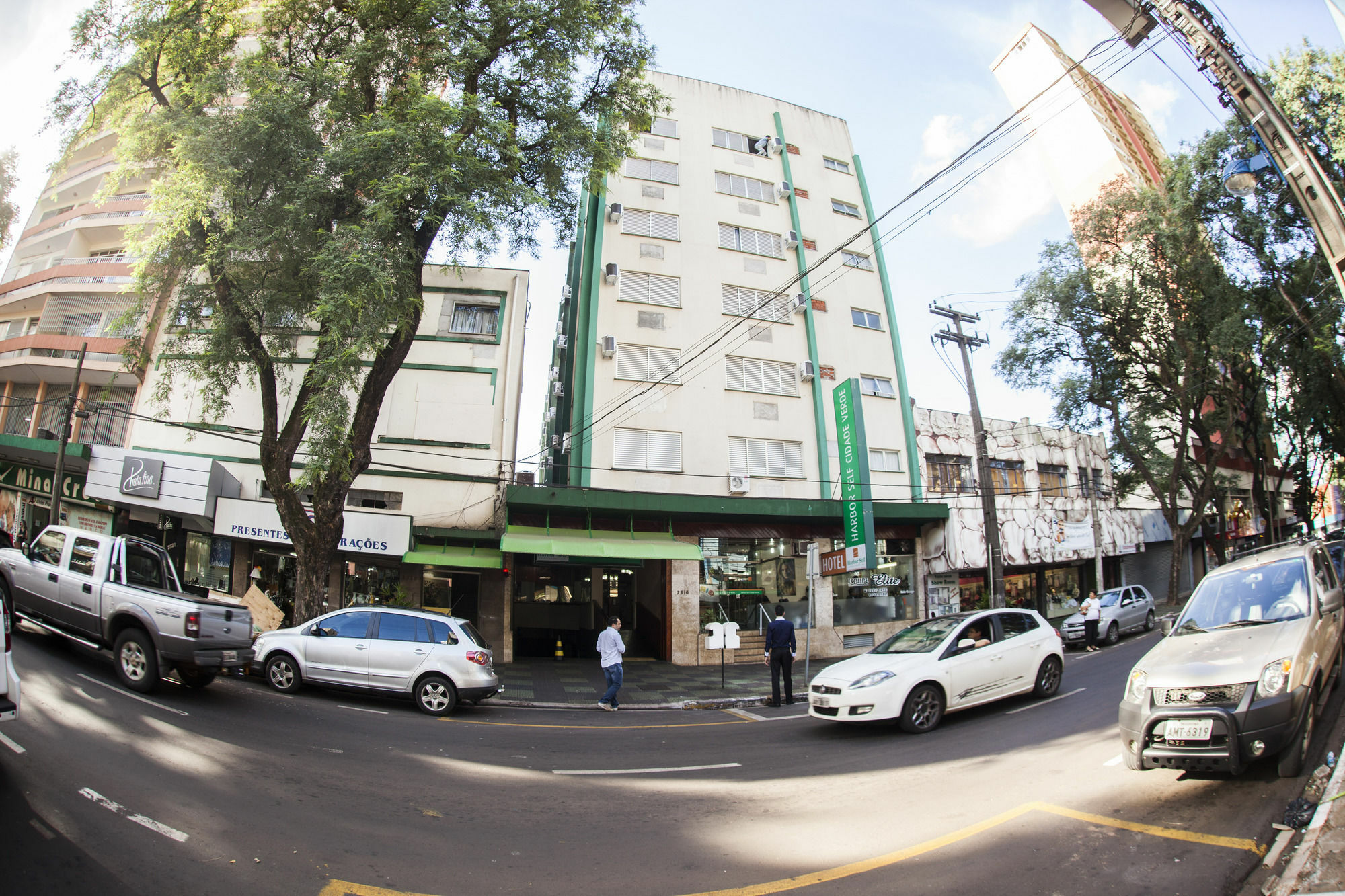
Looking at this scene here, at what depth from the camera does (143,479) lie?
16.4 meters

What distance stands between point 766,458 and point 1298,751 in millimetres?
16036

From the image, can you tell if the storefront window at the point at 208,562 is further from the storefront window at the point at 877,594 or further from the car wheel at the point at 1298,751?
the car wheel at the point at 1298,751

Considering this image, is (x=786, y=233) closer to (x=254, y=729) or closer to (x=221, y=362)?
(x=221, y=362)

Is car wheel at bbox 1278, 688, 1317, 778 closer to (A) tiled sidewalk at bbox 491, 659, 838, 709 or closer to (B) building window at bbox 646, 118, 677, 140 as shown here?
(A) tiled sidewalk at bbox 491, 659, 838, 709

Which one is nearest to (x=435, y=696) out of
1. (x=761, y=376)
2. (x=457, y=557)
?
(x=457, y=557)

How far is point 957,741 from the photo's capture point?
7547mm

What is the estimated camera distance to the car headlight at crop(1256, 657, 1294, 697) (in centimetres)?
470

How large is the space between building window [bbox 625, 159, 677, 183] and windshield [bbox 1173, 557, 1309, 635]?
67.9 ft

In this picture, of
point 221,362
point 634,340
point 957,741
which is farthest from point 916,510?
point 221,362

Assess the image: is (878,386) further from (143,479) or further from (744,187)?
(143,479)

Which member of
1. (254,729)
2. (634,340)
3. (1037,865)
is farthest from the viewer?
(634,340)

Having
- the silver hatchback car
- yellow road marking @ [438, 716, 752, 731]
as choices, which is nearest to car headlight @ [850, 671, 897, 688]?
yellow road marking @ [438, 716, 752, 731]

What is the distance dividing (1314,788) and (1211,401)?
38.3 meters

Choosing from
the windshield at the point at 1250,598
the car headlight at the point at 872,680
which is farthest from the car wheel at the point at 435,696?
the windshield at the point at 1250,598
